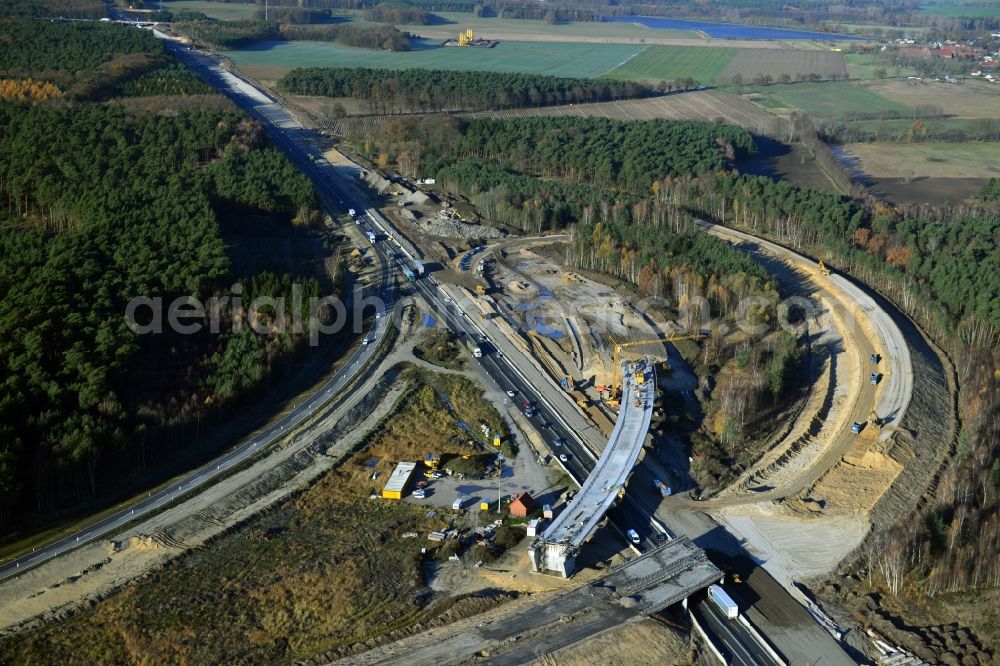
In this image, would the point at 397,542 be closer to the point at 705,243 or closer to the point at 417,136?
the point at 705,243

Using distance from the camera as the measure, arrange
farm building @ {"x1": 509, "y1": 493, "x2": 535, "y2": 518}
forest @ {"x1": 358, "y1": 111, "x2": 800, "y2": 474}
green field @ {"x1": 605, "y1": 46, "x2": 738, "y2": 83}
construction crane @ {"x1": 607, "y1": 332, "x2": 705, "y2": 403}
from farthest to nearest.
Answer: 1. green field @ {"x1": 605, "y1": 46, "x2": 738, "y2": 83}
2. forest @ {"x1": 358, "y1": 111, "x2": 800, "y2": 474}
3. construction crane @ {"x1": 607, "y1": 332, "x2": 705, "y2": 403}
4. farm building @ {"x1": 509, "y1": 493, "x2": 535, "y2": 518}

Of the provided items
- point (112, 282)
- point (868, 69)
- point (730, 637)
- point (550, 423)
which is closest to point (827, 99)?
point (868, 69)

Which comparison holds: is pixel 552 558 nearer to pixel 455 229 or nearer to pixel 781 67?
pixel 455 229

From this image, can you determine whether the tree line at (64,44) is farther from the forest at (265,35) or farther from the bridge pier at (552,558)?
the bridge pier at (552,558)

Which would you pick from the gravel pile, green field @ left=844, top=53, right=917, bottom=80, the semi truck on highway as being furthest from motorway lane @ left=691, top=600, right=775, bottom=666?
green field @ left=844, top=53, right=917, bottom=80

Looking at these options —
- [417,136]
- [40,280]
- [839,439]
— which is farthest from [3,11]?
[839,439]

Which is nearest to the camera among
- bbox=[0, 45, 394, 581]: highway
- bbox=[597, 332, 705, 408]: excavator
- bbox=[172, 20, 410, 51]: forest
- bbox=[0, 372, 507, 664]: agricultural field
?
bbox=[0, 372, 507, 664]: agricultural field

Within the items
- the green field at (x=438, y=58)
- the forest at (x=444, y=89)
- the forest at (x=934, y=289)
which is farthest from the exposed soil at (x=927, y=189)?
the green field at (x=438, y=58)

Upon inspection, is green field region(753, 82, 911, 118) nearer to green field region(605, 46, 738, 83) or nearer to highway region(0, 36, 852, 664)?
green field region(605, 46, 738, 83)
